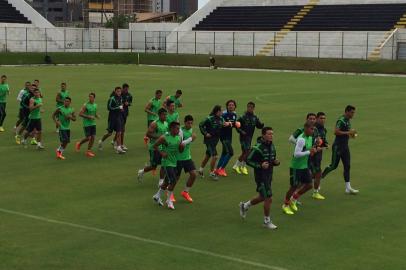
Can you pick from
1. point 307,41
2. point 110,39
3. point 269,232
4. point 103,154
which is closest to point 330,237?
point 269,232

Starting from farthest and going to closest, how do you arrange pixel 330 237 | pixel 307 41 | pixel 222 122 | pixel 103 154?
pixel 307 41 < pixel 103 154 < pixel 222 122 < pixel 330 237

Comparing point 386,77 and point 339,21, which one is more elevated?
point 339,21

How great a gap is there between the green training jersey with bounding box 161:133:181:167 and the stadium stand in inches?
2836

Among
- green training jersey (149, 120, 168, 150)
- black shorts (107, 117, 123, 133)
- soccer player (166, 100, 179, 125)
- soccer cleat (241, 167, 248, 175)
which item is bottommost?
soccer cleat (241, 167, 248, 175)

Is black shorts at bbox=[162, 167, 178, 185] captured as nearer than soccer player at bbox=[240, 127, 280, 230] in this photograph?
No

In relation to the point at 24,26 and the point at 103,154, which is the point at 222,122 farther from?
the point at 24,26

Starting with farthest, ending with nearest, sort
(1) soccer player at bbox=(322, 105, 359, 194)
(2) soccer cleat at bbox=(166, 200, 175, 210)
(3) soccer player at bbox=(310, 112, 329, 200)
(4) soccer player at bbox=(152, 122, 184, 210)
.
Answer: (1) soccer player at bbox=(322, 105, 359, 194), (3) soccer player at bbox=(310, 112, 329, 200), (2) soccer cleat at bbox=(166, 200, 175, 210), (4) soccer player at bbox=(152, 122, 184, 210)

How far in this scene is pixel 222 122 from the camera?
16.6m

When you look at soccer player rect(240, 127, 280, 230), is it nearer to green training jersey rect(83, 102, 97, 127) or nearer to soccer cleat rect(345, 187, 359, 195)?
soccer cleat rect(345, 187, 359, 195)

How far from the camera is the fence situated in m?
72.8

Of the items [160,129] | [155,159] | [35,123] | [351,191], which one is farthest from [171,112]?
→ [35,123]

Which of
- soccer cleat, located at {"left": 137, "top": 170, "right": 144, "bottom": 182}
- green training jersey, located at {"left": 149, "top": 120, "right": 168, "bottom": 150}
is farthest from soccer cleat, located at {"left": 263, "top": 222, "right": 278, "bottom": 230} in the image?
soccer cleat, located at {"left": 137, "top": 170, "right": 144, "bottom": 182}

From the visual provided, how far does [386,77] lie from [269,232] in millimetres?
47437

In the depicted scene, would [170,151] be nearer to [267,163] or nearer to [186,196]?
[186,196]
